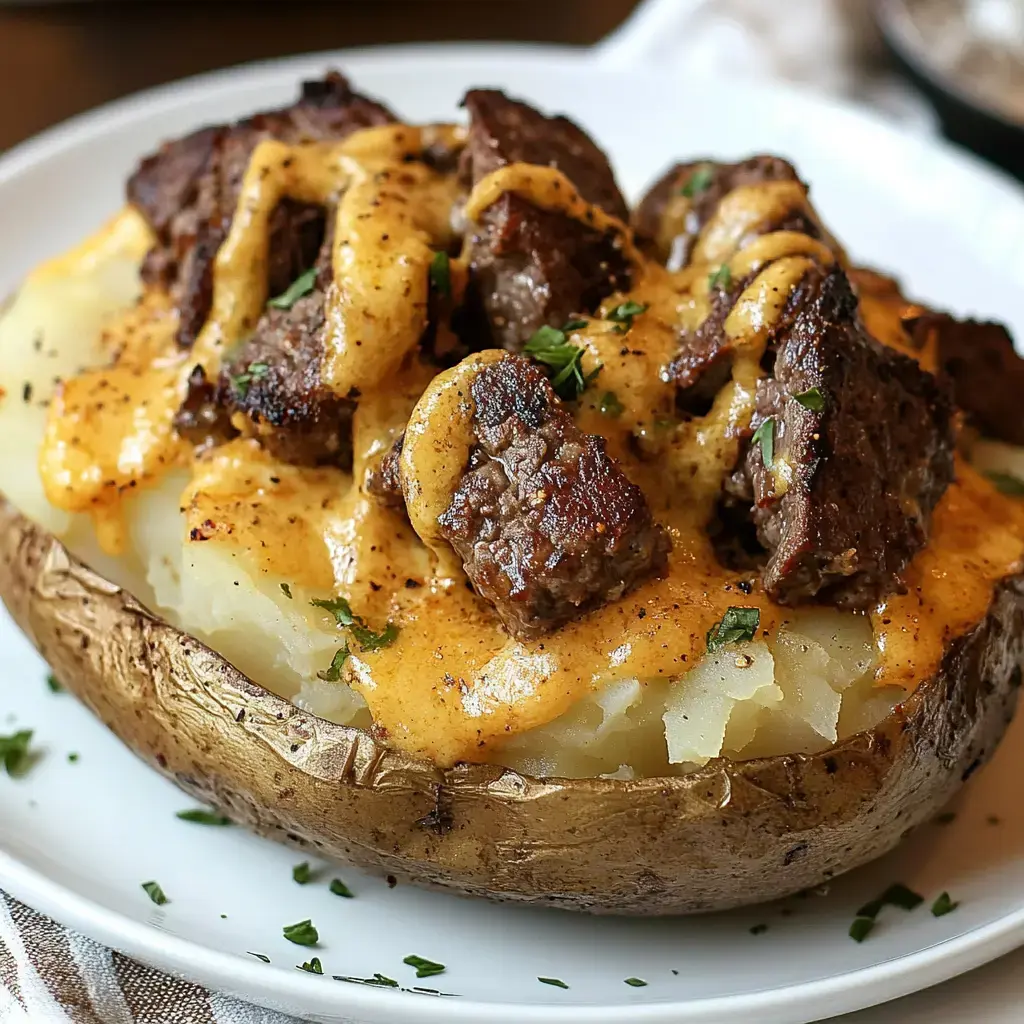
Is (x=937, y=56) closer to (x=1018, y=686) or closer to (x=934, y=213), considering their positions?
(x=934, y=213)

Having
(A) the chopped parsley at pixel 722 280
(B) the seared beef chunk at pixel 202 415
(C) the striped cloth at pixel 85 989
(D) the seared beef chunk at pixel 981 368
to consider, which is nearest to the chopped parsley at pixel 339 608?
(B) the seared beef chunk at pixel 202 415

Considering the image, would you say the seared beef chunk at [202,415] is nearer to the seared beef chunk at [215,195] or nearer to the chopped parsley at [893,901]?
the seared beef chunk at [215,195]

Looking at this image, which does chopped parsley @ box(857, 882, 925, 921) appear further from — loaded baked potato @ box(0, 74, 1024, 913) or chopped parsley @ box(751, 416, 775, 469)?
chopped parsley @ box(751, 416, 775, 469)

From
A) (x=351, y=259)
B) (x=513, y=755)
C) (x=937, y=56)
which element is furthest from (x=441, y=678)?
(x=937, y=56)

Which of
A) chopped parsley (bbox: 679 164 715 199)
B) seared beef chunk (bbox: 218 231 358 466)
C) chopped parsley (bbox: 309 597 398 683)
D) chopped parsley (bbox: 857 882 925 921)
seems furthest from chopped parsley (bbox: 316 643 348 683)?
chopped parsley (bbox: 679 164 715 199)

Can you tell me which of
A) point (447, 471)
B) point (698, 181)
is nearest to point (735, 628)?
point (447, 471)

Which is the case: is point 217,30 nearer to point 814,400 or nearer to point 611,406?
point 611,406
